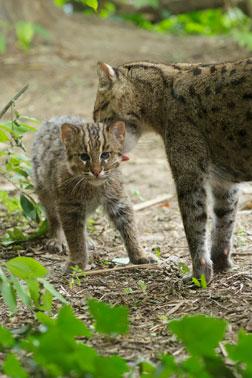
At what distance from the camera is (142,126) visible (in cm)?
615

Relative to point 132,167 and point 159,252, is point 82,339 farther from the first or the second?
point 132,167

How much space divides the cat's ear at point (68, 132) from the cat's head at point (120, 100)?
1.69 ft

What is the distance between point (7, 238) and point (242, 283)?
246cm

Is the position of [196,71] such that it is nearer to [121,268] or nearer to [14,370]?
[121,268]

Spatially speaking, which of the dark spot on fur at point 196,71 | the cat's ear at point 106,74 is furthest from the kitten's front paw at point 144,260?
the dark spot on fur at point 196,71

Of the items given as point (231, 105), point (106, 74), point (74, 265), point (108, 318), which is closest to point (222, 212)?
point (231, 105)

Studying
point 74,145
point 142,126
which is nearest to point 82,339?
point 74,145

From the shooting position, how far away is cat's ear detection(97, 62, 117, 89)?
625 cm

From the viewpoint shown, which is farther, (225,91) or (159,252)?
(159,252)

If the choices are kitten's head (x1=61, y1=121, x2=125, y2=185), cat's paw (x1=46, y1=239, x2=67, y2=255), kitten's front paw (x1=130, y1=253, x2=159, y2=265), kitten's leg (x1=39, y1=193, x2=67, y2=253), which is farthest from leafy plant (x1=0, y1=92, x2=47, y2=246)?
kitten's front paw (x1=130, y1=253, x2=159, y2=265)

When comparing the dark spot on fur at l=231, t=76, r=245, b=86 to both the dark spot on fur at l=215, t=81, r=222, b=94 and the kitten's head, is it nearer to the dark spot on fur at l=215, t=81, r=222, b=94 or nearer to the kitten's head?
the dark spot on fur at l=215, t=81, r=222, b=94

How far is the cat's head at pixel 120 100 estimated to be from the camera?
612 cm

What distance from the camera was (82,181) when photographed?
6.03 meters

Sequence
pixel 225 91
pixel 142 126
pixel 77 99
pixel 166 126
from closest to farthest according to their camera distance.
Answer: pixel 225 91
pixel 166 126
pixel 142 126
pixel 77 99
